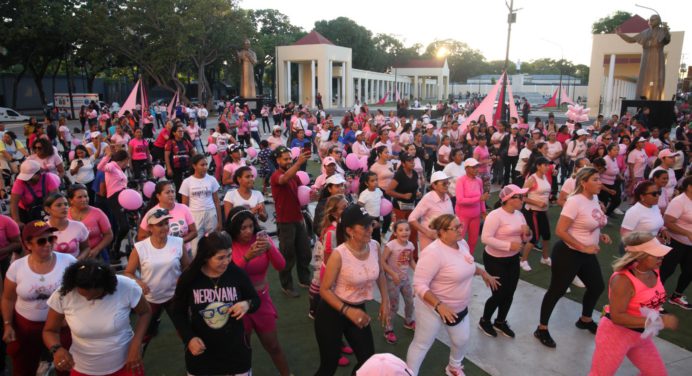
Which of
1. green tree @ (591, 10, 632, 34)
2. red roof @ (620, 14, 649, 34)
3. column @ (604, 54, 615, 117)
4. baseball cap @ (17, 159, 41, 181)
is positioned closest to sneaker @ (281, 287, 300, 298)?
baseball cap @ (17, 159, 41, 181)

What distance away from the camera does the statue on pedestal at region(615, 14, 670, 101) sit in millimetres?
20516

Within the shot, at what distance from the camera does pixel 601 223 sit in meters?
4.70

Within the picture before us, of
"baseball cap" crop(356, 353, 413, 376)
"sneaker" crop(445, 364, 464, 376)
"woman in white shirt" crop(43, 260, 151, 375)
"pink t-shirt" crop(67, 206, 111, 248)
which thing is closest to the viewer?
"baseball cap" crop(356, 353, 413, 376)

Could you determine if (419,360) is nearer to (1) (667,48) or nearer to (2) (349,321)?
(2) (349,321)

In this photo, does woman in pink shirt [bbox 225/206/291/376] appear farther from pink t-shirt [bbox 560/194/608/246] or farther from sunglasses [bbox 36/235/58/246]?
pink t-shirt [bbox 560/194/608/246]

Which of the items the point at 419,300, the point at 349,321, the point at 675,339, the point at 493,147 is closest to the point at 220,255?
the point at 349,321

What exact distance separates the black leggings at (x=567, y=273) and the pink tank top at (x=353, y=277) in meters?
2.15

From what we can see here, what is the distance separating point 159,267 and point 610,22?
80.0m

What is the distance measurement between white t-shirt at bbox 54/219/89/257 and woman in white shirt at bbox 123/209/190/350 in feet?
2.31

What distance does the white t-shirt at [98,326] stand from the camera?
9.87 feet

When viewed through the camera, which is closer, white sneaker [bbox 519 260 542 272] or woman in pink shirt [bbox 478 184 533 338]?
woman in pink shirt [bbox 478 184 533 338]

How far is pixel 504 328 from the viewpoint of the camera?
499 centimetres

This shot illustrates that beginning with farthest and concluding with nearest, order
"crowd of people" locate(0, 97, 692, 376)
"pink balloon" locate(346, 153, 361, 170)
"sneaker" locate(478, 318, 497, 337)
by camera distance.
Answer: "pink balloon" locate(346, 153, 361, 170), "sneaker" locate(478, 318, 497, 337), "crowd of people" locate(0, 97, 692, 376)

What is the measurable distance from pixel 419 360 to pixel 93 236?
3256 millimetres
